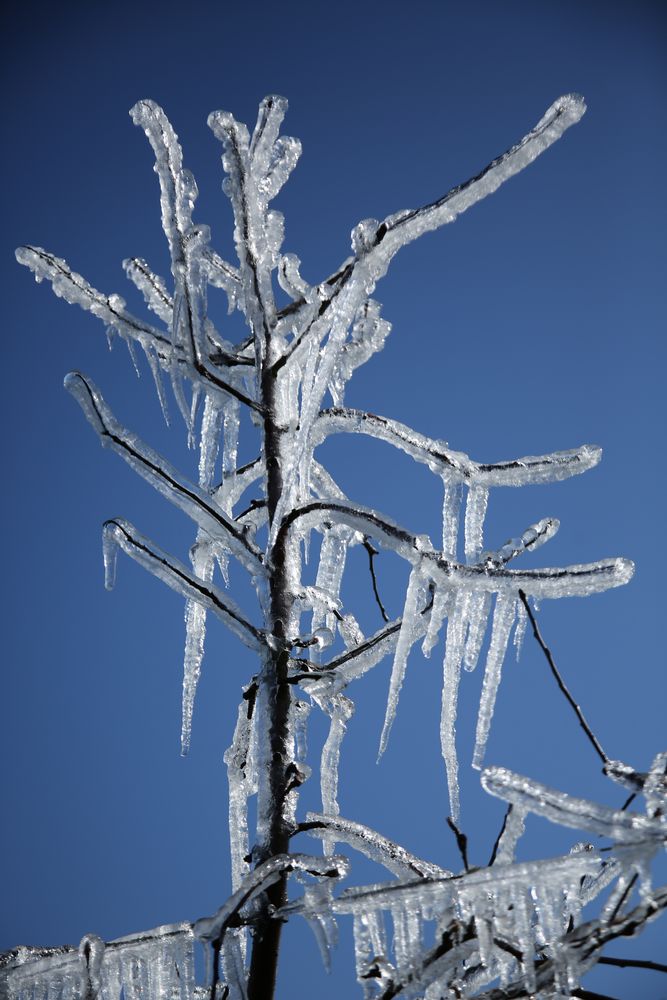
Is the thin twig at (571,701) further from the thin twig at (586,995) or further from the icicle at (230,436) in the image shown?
the icicle at (230,436)

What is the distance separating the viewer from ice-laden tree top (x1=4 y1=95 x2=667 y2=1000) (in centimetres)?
158

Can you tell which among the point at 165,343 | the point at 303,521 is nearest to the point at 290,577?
the point at 303,521

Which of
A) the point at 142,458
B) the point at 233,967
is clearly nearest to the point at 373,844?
the point at 233,967

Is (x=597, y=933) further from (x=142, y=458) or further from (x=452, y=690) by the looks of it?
(x=142, y=458)

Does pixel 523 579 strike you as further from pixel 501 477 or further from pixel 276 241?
pixel 276 241

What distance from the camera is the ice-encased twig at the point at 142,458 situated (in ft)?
6.94

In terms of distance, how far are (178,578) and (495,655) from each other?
82 centimetres

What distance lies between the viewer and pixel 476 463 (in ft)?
7.54

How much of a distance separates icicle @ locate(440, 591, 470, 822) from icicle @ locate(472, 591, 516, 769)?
0.34 ft

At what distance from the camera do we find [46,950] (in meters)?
2.04

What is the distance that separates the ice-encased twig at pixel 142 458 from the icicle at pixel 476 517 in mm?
652

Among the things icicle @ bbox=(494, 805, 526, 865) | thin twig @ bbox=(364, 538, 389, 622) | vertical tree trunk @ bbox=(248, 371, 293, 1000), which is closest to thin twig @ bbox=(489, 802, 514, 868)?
icicle @ bbox=(494, 805, 526, 865)

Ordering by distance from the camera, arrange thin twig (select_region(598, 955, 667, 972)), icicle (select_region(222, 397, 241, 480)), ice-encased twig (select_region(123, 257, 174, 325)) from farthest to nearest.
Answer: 1. ice-encased twig (select_region(123, 257, 174, 325))
2. icicle (select_region(222, 397, 241, 480))
3. thin twig (select_region(598, 955, 667, 972))

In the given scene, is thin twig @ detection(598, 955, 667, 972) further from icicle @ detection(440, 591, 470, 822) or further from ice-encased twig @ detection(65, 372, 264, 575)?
ice-encased twig @ detection(65, 372, 264, 575)
